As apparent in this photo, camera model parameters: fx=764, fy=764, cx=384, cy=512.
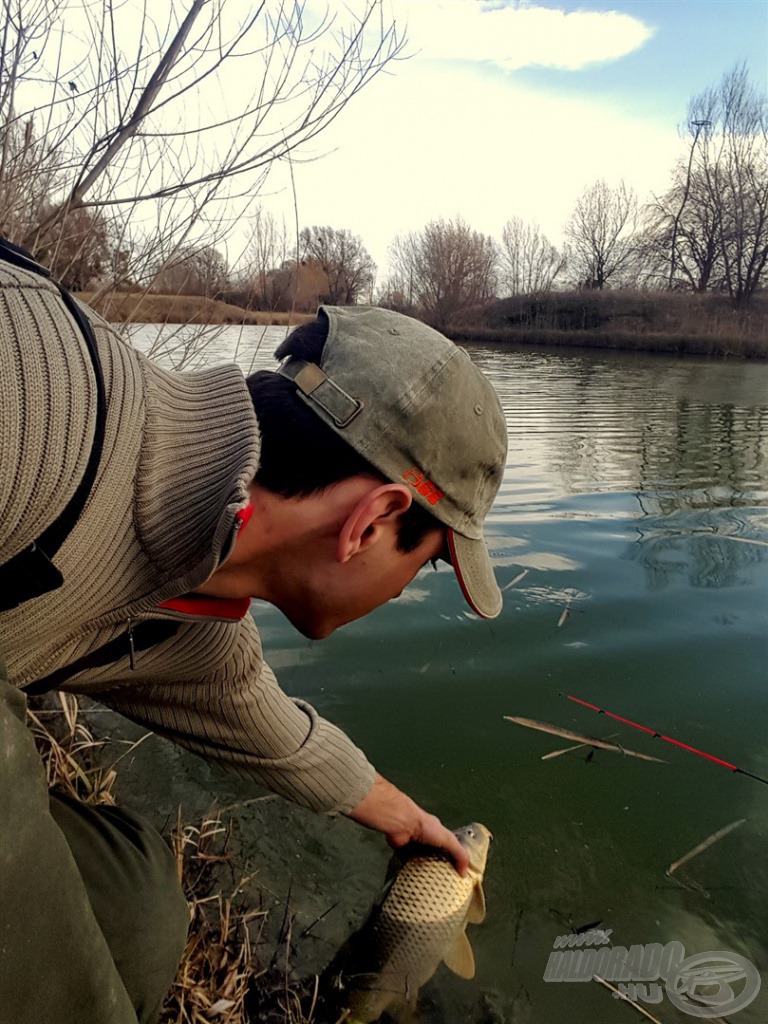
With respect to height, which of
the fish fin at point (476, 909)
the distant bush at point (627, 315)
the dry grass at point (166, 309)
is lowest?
the fish fin at point (476, 909)

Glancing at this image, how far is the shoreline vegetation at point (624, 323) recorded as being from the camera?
30.6m

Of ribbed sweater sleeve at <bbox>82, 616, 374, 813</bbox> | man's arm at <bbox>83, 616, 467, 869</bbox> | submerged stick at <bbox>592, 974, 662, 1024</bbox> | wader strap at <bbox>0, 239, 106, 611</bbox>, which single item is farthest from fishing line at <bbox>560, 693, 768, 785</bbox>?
wader strap at <bbox>0, 239, 106, 611</bbox>

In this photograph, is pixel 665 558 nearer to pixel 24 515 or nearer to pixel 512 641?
pixel 512 641

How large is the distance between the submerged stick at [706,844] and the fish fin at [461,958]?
879mm

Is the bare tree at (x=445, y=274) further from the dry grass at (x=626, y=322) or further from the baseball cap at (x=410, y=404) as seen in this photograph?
the baseball cap at (x=410, y=404)

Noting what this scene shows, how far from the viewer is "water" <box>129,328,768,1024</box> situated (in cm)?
264

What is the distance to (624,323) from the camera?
120 feet

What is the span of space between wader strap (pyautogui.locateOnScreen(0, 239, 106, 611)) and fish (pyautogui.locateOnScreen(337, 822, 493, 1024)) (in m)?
1.60

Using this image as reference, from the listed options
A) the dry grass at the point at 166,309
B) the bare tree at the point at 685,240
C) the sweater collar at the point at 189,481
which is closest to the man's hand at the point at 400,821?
the sweater collar at the point at 189,481

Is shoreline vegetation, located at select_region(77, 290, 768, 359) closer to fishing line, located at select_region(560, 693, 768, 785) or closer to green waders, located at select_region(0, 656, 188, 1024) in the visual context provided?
fishing line, located at select_region(560, 693, 768, 785)

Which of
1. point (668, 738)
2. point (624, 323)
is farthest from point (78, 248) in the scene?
point (624, 323)

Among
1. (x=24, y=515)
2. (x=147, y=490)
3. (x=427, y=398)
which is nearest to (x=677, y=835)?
(x=427, y=398)

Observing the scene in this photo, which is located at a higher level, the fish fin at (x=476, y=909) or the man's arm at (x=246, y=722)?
the man's arm at (x=246, y=722)

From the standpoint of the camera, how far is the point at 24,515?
125cm
